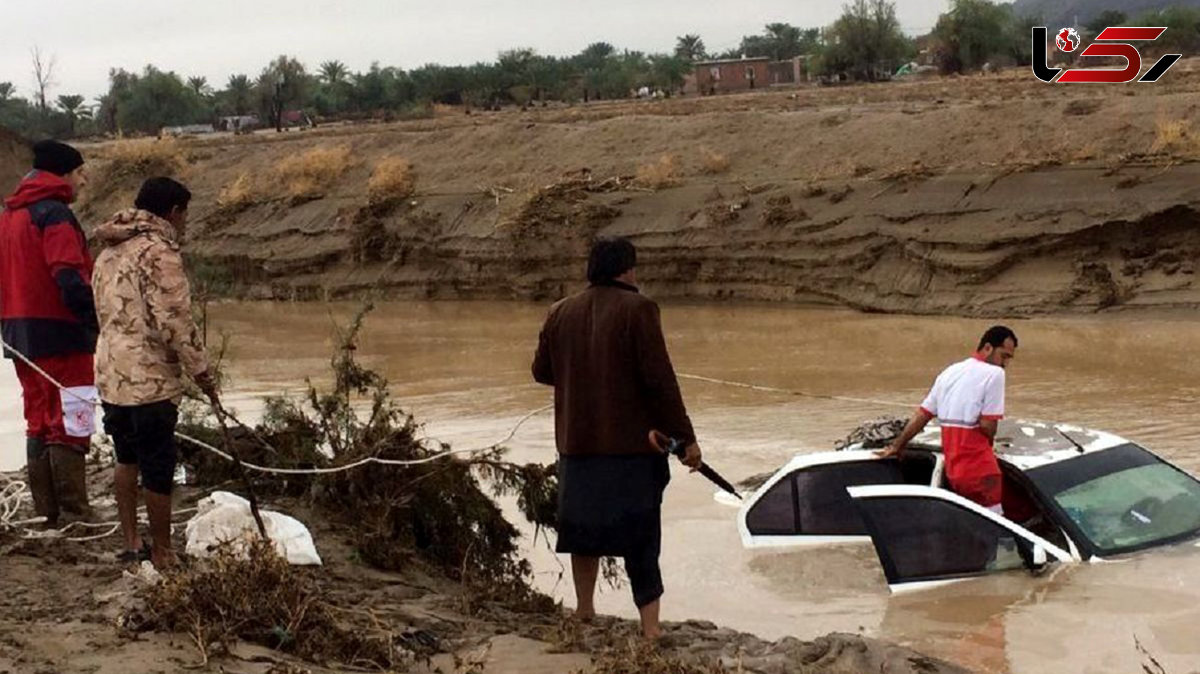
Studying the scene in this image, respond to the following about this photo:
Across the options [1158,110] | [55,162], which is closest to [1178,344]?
[1158,110]

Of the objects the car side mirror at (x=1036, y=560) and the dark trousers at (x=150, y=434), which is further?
the car side mirror at (x=1036, y=560)

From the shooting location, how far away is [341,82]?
284 feet

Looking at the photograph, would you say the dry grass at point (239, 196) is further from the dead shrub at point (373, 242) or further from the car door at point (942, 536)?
the car door at point (942, 536)

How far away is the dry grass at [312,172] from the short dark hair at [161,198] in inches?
1199

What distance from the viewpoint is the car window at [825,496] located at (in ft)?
28.4

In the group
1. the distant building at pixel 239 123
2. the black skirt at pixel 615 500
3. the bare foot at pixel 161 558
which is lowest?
the bare foot at pixel 161 558

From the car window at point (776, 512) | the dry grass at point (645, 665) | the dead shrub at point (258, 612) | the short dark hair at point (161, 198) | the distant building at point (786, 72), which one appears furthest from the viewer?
the distant building at point (786, 72)

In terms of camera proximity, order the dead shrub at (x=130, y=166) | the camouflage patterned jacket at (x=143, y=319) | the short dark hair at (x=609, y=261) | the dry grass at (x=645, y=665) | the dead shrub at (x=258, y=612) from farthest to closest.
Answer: the dead shrub at (x=130, y=166)
the camouflage patterned jacket at (x=143, y=319)
the short dark hair at (x=609, y=261)
the dead shrub at (x=258, y=612)
the dry grass at (x=645, y=665)

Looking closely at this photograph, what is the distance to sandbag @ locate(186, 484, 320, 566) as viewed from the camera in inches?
274

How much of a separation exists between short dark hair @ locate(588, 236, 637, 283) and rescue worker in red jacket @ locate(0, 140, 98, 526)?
2432 mm

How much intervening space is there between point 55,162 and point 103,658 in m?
3.03

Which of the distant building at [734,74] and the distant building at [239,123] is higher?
the distant building at [734,74]

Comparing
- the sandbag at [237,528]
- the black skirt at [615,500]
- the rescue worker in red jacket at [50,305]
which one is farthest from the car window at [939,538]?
the rescue worker in red jacket at [50,305]

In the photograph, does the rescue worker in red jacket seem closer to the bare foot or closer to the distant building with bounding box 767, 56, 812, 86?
the bare foot
